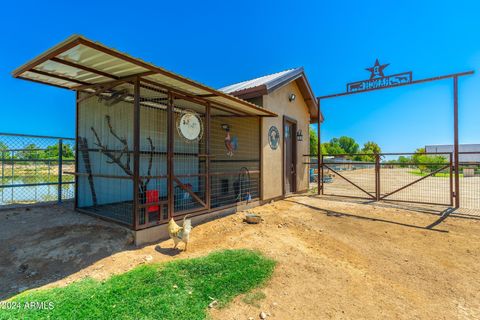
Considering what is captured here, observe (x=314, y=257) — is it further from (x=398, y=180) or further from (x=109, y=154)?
(x=398, y=180)

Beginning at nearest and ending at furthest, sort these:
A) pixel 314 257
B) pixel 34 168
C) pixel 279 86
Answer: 1. pixel 314 257
2. pixel 34 168
3. pixel 279 86

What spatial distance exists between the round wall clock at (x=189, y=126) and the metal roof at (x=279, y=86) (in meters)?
2.50

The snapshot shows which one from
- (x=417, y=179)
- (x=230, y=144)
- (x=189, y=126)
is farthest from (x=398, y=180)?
(x=189, y=126)

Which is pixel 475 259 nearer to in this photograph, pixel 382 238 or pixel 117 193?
pixel 382 238

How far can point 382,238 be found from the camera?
4.31 meters

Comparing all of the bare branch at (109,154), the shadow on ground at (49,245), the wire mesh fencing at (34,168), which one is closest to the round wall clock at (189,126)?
the bare branch at (109,154)

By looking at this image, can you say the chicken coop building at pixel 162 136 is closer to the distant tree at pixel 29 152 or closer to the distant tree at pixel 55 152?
the distant tree at pixel 55 152

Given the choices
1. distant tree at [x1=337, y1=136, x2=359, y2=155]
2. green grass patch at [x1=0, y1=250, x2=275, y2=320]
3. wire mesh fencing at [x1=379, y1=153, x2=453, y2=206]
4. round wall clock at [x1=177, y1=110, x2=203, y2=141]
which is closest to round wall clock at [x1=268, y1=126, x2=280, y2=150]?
round wall clock at [x1=177, y1=110, x2=203, y2=141]

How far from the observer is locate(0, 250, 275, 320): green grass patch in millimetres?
2045

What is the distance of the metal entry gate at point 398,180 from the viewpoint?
22.8 feet

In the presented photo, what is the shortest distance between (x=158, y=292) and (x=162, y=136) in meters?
5.18

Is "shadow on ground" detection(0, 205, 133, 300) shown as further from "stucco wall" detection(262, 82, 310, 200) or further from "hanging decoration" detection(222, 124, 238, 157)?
"stucco wall" detection(262, 82, 310, 200)

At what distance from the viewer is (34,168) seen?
6.05 m

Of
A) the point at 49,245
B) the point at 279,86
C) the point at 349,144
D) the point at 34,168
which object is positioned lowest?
the point at 49,245
